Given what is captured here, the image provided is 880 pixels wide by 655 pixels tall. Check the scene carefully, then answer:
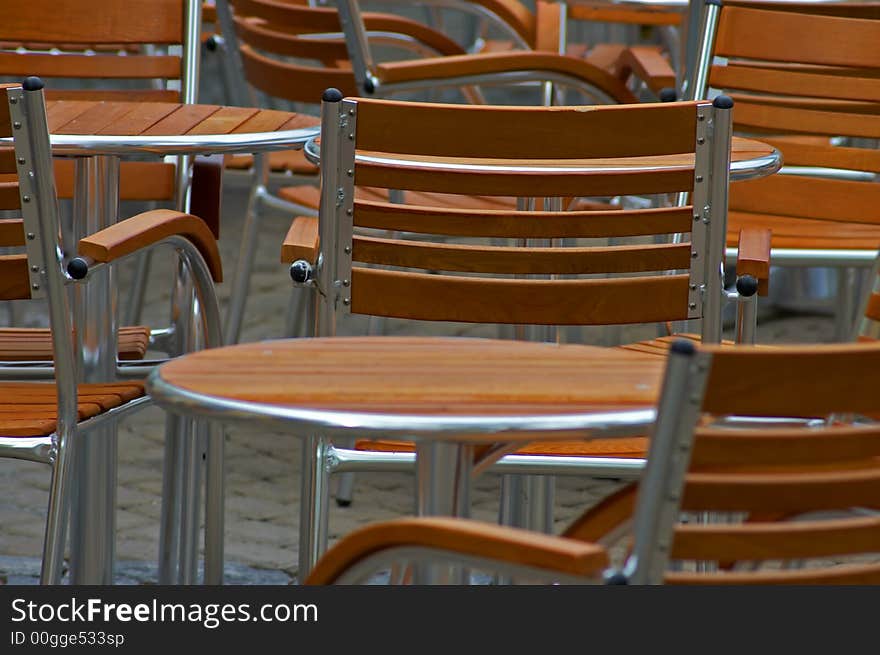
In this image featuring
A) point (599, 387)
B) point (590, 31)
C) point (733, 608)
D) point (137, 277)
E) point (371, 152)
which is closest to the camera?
point (733, 608)

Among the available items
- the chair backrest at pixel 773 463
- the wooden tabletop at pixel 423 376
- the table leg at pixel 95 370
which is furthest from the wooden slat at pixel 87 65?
the chair backrest at pixel 773 463

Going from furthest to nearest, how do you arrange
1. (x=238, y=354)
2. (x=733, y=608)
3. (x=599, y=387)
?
(x=238, y=354) < (x=599, y=387) < (x=733, y=608)

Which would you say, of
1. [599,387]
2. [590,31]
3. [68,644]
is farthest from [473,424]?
[590,31]

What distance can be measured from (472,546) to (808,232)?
229cm

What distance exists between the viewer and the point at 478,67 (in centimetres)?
368

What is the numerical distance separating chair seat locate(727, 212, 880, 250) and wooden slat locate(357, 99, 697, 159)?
3.67ft

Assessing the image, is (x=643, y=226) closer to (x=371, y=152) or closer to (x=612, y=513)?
(x=371, y=152)

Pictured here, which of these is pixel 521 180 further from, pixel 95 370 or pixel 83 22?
pixel 83 22

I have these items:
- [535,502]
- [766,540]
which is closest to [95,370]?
[535,502]

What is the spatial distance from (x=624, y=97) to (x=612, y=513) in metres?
2.38

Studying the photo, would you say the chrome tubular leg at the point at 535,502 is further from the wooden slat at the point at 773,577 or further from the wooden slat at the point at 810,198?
the wooden slat at the point at 773,577

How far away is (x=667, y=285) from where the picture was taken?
2301 mm

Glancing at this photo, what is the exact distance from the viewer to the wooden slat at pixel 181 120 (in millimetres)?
2600

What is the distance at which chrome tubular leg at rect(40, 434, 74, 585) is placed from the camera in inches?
88.6
